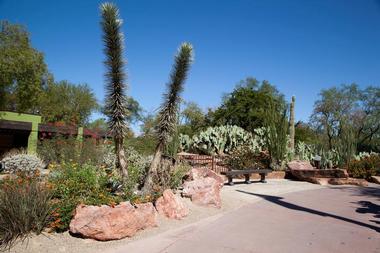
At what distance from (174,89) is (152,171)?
204 cm

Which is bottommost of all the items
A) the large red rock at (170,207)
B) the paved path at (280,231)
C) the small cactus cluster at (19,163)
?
the paved path at (280,231)

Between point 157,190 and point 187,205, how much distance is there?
32.7 inches

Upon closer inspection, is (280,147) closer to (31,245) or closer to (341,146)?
(341,146)

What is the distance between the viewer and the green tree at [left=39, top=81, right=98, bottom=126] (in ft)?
117

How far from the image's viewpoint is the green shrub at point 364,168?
51.3 feet

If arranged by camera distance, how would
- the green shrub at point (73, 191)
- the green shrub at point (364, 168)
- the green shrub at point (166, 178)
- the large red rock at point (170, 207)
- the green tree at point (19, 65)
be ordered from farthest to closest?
1. the green tree at point (19, 65)
2. the green shrub at point (364, 168)
3. the green shrub at point (166, 178)
4. the large red rock at point (170, 207)
5. the green shrub at point (73, 191)

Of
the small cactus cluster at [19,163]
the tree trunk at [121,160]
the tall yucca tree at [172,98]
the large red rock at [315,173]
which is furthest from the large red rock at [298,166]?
the small cactus cluster at [19,163]

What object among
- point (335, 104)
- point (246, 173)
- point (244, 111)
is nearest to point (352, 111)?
point (335, 104)

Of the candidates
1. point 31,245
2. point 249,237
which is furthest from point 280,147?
point 31,245

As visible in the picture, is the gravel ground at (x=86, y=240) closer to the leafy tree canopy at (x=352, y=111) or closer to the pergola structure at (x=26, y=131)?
the pergola structure at (x=26, y=131)

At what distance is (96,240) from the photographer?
16.5 feet

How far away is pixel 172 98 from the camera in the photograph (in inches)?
302

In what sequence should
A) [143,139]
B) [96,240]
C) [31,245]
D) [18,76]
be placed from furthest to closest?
1. [18,76]
2. [143,139]
3. [96,240]
4. [31,245]

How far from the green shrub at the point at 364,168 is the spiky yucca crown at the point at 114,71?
13.2 m
